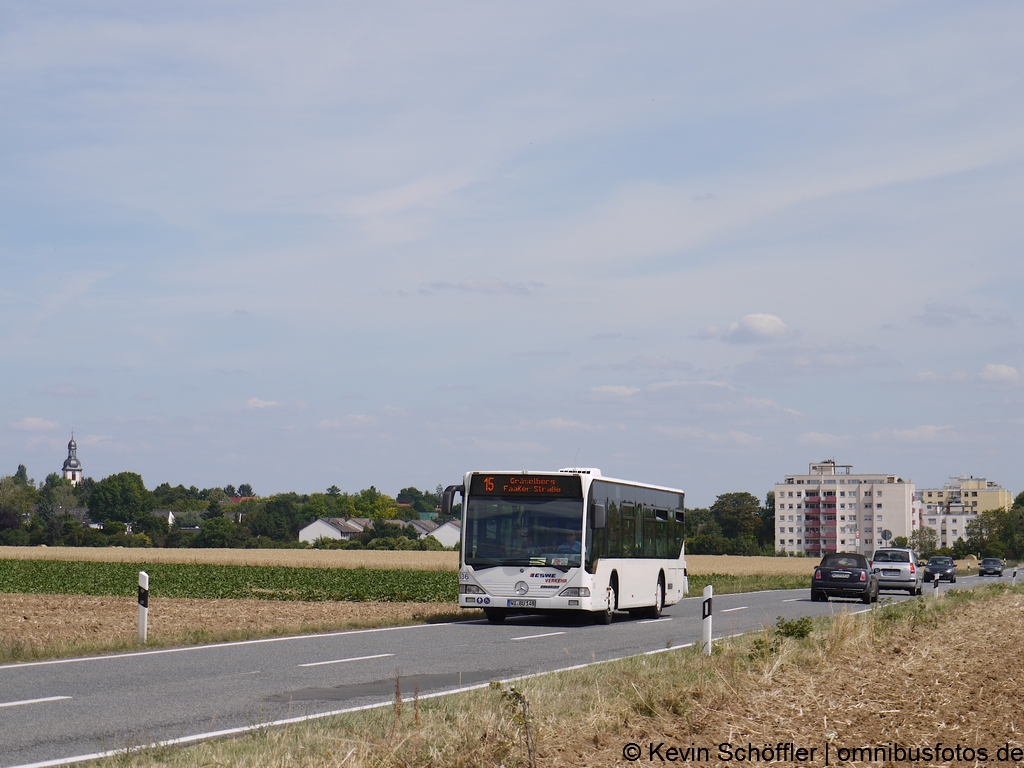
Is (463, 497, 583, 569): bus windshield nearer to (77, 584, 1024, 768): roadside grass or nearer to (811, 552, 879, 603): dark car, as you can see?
(77, 584, 1024, 768): roadside grass

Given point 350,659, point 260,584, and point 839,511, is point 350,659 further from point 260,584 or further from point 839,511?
point 839,511

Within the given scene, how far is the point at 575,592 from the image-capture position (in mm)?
21641

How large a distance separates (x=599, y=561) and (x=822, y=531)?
573ft

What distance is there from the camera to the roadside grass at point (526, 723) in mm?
7254

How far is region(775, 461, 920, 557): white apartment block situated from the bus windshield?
555ft

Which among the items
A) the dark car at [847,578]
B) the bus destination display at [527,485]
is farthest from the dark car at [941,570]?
the bus destination display at [527,485]

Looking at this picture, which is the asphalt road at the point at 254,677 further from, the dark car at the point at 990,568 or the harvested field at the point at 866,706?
the dark car at the point at 990,568

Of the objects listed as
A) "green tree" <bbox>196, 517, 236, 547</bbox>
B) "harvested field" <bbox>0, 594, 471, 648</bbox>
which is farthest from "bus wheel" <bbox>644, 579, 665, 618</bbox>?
"green tree" <bbox>196, 517, 236, 547</bbox>

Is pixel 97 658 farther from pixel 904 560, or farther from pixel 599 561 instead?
pixel 904 560

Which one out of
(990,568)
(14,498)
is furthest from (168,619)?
(14,498)

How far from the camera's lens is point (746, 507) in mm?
169625

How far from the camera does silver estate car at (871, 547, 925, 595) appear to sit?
3934 centimetres

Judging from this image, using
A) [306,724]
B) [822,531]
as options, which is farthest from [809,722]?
[822,531]

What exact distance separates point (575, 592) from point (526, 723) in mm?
14331
